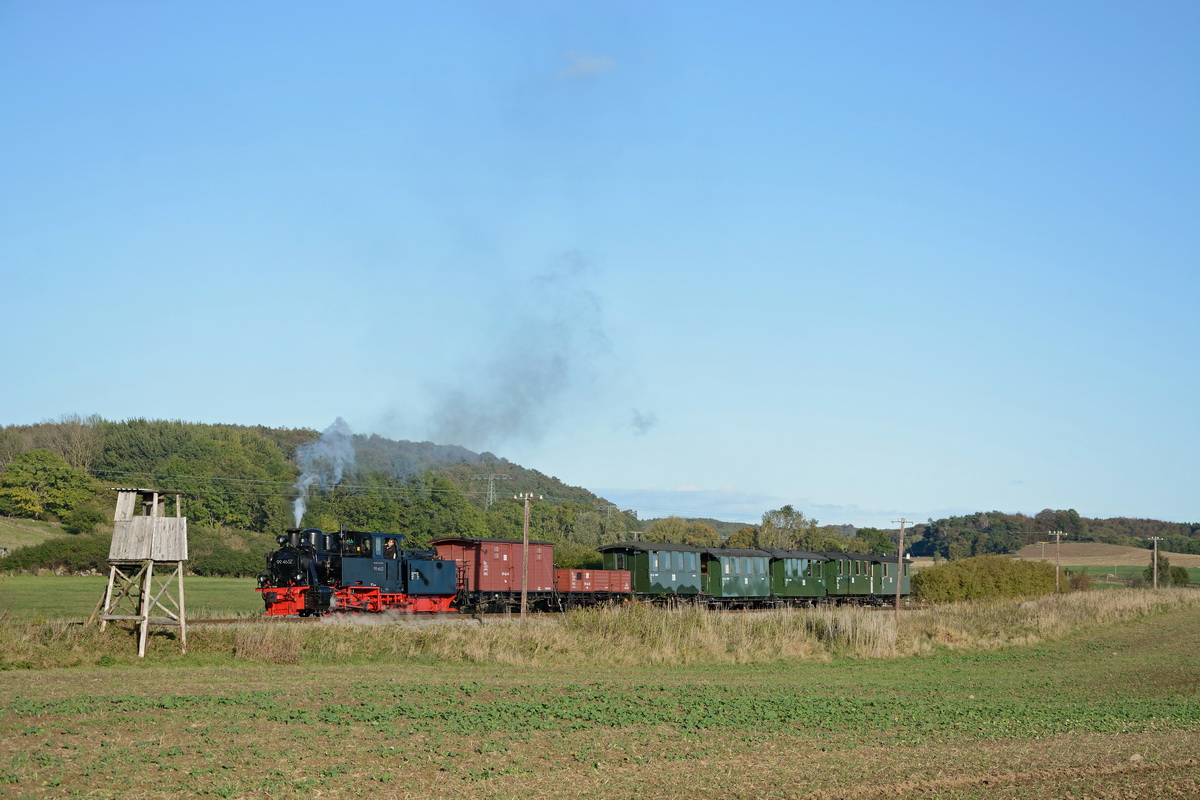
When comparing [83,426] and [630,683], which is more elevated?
[83,426]

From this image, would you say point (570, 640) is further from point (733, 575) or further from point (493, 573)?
point (733, 575)

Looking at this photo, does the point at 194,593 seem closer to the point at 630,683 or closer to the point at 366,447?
the point at 630,683

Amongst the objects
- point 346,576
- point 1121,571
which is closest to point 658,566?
point 346,576

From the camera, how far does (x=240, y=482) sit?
266 ft

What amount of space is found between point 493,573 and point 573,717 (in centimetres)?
2860

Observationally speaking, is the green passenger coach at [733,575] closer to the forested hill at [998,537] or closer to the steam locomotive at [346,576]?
the steam locomotive at [346,576]

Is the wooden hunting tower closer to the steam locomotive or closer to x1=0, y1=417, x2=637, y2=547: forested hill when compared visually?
the steam locomotive

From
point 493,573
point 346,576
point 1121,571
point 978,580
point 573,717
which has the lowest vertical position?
point 1121,571

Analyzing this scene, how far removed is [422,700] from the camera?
18625 millimetres

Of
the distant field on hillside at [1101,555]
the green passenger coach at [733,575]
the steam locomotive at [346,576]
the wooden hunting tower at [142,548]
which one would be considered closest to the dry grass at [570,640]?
the wooden hunting tower at [142,548]

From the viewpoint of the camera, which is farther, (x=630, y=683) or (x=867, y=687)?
(x=867, y=687)

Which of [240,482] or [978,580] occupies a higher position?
[240,482]

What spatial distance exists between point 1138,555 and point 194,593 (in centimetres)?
14688

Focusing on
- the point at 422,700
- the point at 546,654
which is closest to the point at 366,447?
the point at 546,654
